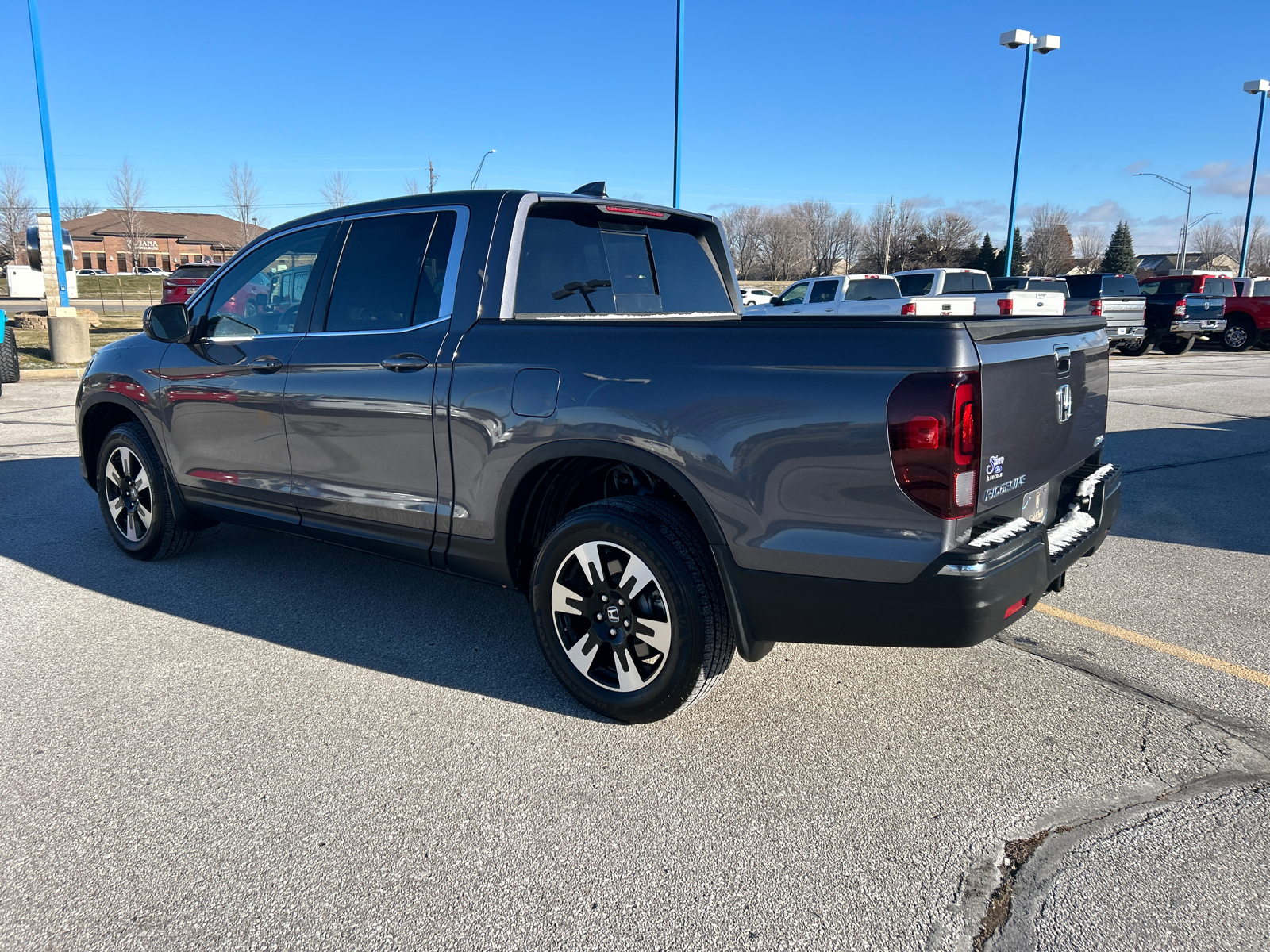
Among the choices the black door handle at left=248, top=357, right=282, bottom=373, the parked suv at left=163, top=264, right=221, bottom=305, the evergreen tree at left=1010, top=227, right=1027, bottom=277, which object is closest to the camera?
the black door handle at left=248, top=357, right=282, bottom=373

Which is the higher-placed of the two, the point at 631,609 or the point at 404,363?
the point at 404,363

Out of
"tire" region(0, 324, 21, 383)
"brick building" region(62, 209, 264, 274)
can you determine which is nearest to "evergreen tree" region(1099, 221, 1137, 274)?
"brick building" region(62, 209, 264, 274)

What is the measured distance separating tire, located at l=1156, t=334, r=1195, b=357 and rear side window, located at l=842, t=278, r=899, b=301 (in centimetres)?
845

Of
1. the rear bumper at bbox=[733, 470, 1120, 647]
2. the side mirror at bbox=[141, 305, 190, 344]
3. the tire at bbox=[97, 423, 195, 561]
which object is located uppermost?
the side mirror at bbox=[141, 305, 190, 344]

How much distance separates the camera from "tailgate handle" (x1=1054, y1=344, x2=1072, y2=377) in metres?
3.17

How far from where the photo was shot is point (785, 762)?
308 centimetres

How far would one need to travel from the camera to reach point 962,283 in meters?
19.5

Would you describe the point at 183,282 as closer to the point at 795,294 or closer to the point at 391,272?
the point at 795,294

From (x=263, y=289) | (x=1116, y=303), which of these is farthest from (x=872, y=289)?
(x=263, y=289)

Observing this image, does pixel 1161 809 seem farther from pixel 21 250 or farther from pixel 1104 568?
pixel 21 250

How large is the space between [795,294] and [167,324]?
1650cm

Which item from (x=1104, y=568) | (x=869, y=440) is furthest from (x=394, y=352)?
(x=1104, y=568)

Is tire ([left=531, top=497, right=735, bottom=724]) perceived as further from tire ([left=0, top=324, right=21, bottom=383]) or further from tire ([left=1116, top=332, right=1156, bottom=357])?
tire ([left=1116, top=332, right=1156, bottom=357])

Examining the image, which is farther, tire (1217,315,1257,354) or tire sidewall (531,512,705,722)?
tire (1217,315,1257,354)
